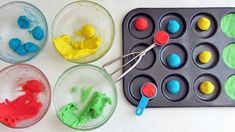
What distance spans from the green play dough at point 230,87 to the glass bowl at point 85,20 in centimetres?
26

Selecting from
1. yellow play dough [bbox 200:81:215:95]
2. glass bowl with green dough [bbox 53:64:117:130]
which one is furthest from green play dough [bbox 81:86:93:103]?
yellow play dough [bbox 200:81:215:95]

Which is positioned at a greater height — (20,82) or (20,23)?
(20,23)

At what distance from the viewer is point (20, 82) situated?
64 cm

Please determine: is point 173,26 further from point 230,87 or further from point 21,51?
point 21,51

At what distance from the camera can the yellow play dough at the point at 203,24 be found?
641 mm

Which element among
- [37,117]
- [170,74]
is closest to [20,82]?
[37,117]

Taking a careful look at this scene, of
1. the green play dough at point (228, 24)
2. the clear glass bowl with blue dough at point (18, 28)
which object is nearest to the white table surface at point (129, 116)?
the clear glass bowl with blue dough at point (18, 28)

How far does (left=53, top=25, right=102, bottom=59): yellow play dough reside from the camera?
62 centimetres

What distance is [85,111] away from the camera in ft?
2.01

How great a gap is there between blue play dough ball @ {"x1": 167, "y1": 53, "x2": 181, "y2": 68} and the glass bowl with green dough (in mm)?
124

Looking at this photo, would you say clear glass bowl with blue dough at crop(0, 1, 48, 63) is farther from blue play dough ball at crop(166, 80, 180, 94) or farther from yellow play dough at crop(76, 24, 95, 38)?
blue play dough ball at crop(166, 80, 180, 94)

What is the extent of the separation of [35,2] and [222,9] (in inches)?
15.7

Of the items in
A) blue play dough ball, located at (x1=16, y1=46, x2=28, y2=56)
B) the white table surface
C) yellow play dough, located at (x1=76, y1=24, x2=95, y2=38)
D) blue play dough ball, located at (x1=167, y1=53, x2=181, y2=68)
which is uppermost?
yellow play dough, located at (x1=76, y1=24, x2=95, y2=38)

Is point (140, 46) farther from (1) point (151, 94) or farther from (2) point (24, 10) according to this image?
(2) point (24, 10)
